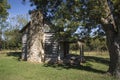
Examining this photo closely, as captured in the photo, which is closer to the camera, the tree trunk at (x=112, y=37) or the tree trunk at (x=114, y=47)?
the tree trunk at (x=114, y=47)

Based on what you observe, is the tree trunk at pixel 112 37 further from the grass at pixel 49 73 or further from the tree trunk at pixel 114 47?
the grass at pixel 49 73

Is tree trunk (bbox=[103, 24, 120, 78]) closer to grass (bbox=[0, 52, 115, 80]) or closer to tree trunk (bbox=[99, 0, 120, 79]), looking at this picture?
tree trunk (bbox=[99, 0, 120, 79])

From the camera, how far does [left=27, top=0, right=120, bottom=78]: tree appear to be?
872 inches

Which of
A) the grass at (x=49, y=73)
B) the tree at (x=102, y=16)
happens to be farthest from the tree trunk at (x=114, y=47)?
the grass at (x=49, y=73)

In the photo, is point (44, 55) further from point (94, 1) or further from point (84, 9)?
point (94, 1)

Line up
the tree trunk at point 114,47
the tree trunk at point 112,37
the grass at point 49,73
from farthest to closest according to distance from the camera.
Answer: the tree trunk at point 112,37 → the tree trunk at point 114,47 → the grass at point 49,73

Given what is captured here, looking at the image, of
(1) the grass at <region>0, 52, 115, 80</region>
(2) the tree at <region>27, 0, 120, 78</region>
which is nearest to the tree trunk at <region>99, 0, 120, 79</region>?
Result: (2) the tree at <region>27, 0, 120, 78</region>

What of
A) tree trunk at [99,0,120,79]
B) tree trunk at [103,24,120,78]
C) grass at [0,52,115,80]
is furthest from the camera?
tree trunk at [99,0,120,79]

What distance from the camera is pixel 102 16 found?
901 inches

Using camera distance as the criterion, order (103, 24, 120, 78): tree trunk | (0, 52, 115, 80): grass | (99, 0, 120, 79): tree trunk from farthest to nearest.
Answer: (99, 0, 120, 79): tree trunk → (103, 24, 120, 78): tree trunk → (0, 52, 115, 80): grass

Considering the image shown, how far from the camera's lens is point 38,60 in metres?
34.1

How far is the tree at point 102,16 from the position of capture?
22141mm

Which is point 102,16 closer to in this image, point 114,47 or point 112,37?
point 112,37

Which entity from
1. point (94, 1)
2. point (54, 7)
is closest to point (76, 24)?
point (94, 1)
